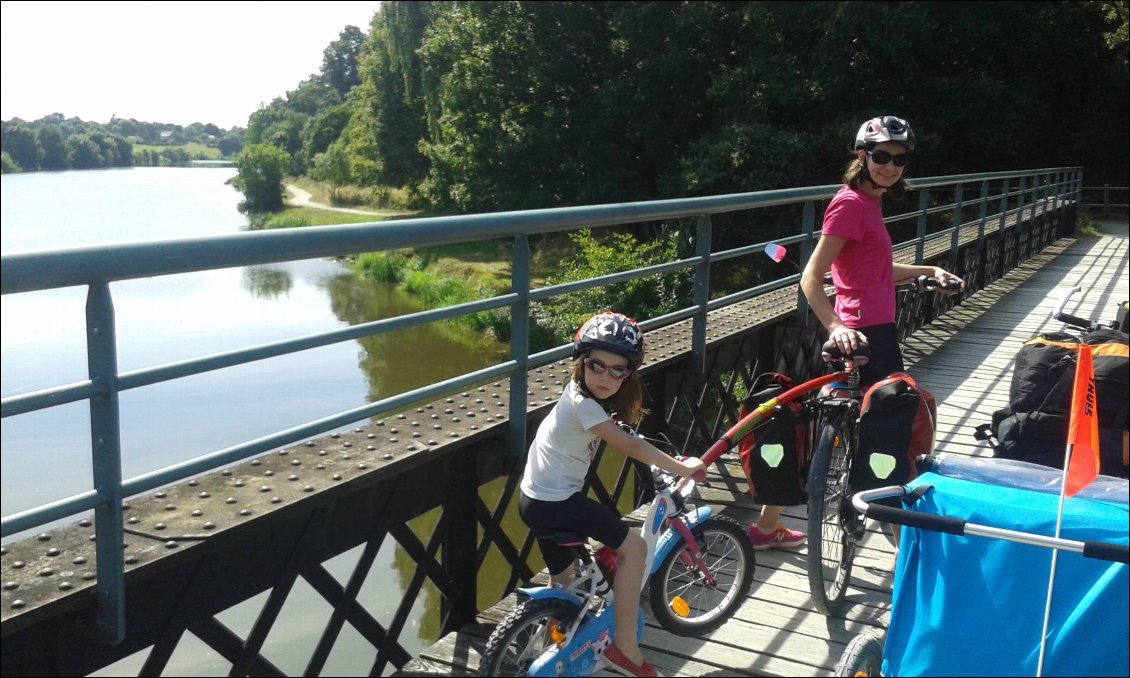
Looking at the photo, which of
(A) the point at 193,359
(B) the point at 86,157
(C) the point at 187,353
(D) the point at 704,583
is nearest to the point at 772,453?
(D) the point at 704,583

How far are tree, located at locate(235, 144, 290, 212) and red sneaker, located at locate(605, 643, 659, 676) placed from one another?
77.3 metres

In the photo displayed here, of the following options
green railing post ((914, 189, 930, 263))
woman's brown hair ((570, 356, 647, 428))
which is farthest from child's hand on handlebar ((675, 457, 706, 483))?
green railing post ((914, 189, 930, 263))

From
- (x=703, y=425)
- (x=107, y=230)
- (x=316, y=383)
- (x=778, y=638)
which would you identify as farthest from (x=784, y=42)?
(x=778, y=638)

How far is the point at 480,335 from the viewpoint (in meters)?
30.8

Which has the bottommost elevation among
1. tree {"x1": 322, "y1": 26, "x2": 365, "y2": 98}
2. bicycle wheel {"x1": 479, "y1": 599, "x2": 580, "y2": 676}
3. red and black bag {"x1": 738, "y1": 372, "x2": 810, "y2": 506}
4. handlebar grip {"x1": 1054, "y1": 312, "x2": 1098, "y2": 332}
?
bicycle wheel {"x1": 479, "y1": 599, "x2": 580, "y2": 676}

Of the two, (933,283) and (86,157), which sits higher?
(86,157)

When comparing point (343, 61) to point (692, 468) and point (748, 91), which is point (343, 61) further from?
point (692, 468)

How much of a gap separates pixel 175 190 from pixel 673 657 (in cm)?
7888

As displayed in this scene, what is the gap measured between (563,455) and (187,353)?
13156mm

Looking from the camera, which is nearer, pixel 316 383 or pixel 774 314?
pixel 774 314

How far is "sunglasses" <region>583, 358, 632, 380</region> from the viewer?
316 cm

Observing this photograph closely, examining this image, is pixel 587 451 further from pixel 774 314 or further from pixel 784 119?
pixel 784 119

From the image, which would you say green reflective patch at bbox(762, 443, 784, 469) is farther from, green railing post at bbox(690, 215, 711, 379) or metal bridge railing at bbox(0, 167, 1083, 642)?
green railing post at bbox(690, 215, 711, 379)

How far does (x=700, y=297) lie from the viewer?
546 cm
